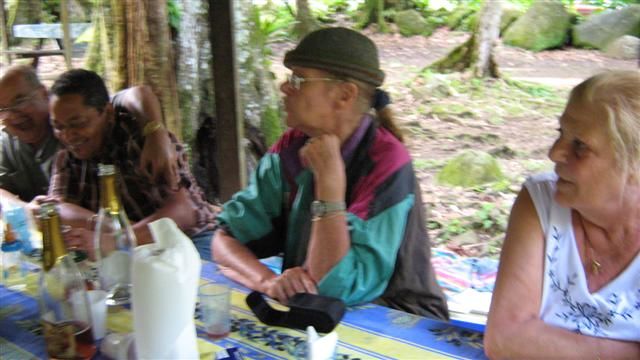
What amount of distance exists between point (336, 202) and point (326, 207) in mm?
30

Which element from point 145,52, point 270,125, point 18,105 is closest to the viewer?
point 18,105

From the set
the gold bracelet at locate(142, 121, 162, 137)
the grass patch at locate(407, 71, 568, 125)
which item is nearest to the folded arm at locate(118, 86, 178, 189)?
the gold bracelet at locate(142, 121, 162, 137)

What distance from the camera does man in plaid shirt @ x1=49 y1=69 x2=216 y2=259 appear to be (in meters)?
2.17

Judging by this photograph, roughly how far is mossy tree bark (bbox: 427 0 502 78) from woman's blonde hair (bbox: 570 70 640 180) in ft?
16.3

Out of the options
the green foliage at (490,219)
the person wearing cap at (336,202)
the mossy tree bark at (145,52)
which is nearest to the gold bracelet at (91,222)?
the person wearing cap at (336,202)

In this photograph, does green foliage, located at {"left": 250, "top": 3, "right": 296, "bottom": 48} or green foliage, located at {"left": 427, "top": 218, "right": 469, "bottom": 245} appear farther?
green foliage, located at {"left": 250, "top": 3, "right": 296, "bottom": 48}

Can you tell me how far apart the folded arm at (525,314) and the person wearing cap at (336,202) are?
0.35 metres

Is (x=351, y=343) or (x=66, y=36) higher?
(x=66, y=36)

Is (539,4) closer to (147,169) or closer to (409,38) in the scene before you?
(409,38)

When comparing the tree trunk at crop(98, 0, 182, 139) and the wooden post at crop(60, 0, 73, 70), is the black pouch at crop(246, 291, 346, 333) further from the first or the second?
the wooden post at crop(60, 0, 73, 70)

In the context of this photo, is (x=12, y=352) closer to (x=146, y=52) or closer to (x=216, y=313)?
(x=216, y=313)

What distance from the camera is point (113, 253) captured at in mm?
1490

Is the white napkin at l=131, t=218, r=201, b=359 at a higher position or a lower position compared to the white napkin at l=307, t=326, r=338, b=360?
higher

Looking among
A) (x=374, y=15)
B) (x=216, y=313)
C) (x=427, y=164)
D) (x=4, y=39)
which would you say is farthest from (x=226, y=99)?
(x=4, y=39)
